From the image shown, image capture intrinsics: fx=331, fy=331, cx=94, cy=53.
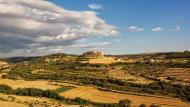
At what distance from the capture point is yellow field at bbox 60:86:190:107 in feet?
196

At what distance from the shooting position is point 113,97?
66.4m

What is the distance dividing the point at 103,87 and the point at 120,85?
5632 millimetres

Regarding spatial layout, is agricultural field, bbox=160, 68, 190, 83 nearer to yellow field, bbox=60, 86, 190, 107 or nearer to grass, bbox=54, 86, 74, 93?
yellow field, bbox=60, 86, 190, 107

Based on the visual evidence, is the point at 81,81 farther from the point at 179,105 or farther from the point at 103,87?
the point at 179,105

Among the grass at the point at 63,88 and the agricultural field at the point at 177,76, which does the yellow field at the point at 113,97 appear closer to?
the grass at the point at 63,88

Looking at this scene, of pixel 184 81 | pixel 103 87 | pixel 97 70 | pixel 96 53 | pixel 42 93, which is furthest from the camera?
pixel 96 53

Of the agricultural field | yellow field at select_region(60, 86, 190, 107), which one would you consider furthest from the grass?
the agricultural field

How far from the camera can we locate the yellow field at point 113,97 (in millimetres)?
59812

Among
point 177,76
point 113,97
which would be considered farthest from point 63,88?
point 177,76

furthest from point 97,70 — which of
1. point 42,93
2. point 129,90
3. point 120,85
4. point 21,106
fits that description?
point 21,106

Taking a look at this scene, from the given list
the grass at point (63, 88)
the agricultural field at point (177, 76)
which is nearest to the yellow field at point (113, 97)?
the grass at point (63, 88)

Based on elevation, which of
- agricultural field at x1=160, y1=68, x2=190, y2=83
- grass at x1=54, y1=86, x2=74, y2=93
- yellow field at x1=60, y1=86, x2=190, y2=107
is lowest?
yellow field at x1=60, y1=86, x2=190, y2=107

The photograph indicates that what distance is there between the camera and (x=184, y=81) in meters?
84.9

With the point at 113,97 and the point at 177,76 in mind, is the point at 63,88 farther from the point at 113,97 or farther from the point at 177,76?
the point at 177,76
